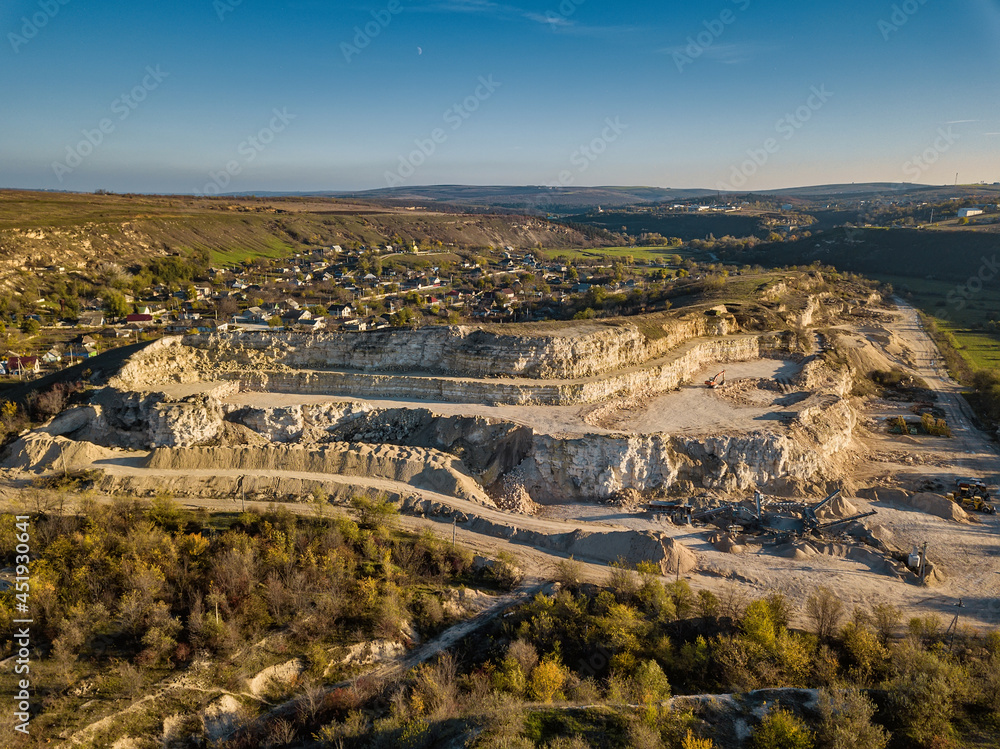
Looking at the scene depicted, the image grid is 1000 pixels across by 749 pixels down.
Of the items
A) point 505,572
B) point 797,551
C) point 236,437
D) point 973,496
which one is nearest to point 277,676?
point 505,572

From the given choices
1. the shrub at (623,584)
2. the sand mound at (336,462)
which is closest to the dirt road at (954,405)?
the shrub at (623,584)

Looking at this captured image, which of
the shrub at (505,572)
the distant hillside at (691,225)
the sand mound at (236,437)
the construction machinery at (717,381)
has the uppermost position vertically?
the distant hillside at (691,225)

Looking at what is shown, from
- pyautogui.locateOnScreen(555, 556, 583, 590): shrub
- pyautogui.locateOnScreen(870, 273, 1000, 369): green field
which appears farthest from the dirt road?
pyautogui.locateOnScreen(555, 556, 583, 590): shrub

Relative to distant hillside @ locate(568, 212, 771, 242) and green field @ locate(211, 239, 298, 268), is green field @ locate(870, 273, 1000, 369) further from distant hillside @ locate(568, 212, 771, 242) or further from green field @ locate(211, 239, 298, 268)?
green field @ locate(211, 239, 298, 268)

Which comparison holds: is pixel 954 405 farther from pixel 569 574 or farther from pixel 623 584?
pixel 569 574

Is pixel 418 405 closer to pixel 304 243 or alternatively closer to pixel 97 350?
pixel 97 350

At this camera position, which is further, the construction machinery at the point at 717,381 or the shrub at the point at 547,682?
the construction machinery at the point at 717,381

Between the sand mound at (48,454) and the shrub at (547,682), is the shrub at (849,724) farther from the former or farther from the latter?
the sand mound at (48,454)
